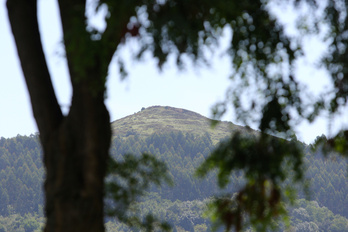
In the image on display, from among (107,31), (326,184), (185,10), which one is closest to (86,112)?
(107,31)

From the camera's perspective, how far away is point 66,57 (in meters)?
4.34

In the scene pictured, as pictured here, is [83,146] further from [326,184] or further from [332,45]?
[326,184]

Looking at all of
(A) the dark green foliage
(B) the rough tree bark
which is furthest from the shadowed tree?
(A) the dark green foliage

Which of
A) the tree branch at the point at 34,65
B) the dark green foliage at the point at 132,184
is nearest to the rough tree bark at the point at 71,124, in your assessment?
the tree branch at the point at 34,65

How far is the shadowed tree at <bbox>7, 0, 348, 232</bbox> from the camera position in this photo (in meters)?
3.87

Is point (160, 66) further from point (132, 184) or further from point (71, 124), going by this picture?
point (132, 184)

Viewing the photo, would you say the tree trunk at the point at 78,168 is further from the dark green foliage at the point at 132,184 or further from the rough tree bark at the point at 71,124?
the dark green foliage at the point at 132,184

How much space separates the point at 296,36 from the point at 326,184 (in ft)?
657

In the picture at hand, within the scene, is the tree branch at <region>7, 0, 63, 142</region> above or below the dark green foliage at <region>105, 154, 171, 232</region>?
above

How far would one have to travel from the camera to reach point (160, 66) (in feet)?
13.3

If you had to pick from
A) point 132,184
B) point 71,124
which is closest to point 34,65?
point 71,124

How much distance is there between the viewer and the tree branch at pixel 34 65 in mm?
4359

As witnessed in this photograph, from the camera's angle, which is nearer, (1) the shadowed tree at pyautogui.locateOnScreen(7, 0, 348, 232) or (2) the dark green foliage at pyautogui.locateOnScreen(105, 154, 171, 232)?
(1) the shadowed tree at pyautogui.locateOnScreen(7, 0, 348, 232)

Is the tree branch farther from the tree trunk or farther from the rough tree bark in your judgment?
the tree trunk
